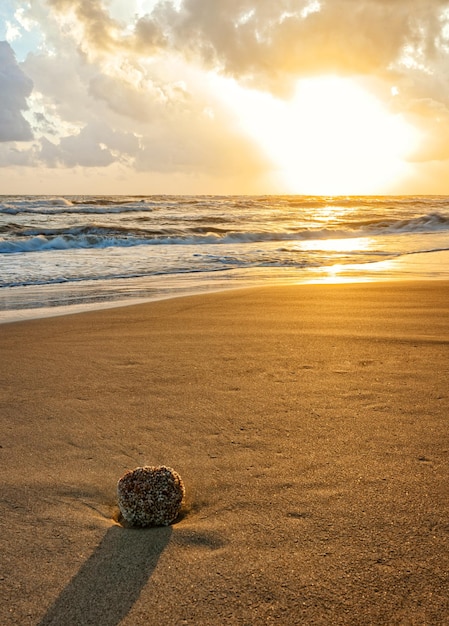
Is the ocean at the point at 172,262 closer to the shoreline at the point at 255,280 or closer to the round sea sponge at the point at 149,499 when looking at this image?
the shoreline at the point at 255,280

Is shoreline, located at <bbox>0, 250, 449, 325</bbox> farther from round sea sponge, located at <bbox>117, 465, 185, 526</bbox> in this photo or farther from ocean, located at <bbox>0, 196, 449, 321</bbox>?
round sea sponge, located at <bbox>117, 465, 185, 526</bbox>

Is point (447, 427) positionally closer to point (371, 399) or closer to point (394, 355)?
point (371, 399)

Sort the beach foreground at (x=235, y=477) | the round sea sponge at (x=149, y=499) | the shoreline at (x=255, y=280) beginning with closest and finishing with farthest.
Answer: the beach foreground at (x=235, y=477), the round sea sponge at (x=149, y=499), the shoreline at (x=255, y=280)

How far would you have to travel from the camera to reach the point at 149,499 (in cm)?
190

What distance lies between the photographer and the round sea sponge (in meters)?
1.90

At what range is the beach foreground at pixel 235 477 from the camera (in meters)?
1.57

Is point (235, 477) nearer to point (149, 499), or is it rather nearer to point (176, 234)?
point (149, 499)

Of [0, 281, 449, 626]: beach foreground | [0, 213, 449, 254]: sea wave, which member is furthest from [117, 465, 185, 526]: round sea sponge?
[0, 213, 449, 254]: sea wave

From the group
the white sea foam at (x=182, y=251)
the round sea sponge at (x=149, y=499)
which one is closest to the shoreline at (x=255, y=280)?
the white sea foam at (x=182, y=251)

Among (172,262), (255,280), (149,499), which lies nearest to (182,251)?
(172,262)

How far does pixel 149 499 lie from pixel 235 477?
45cm

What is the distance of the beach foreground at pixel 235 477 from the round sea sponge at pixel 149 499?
0.15 ft

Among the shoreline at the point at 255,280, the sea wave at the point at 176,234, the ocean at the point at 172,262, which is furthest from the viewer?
the sea wave at the point at 176,234

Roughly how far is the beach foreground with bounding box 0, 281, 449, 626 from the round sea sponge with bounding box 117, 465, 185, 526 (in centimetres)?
5
